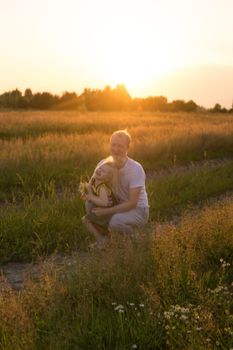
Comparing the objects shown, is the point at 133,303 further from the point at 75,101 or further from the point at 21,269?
the point at 75,101

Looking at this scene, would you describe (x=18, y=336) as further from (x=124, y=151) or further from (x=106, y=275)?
(x=124, y=151)

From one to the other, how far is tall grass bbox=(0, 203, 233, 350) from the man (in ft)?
3.01

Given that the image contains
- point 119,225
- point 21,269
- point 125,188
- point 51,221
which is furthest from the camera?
point 51,221

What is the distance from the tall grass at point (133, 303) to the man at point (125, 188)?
0.92 meters

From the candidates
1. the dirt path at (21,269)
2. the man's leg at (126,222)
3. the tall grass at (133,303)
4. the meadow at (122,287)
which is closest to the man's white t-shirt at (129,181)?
the man's leg at (126,222)

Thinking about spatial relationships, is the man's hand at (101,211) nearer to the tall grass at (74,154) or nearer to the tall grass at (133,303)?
the tall grass at (133,303)

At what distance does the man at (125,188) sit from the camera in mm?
6602

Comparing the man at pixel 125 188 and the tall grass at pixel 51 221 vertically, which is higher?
the man at pixel 125 188

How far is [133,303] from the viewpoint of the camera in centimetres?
435

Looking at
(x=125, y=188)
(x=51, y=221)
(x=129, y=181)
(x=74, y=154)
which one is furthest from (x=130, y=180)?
(x=74, y=154)

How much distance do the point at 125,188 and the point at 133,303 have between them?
2.63 m

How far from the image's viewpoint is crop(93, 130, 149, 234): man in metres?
6.60

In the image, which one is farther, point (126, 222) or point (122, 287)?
point (126, 222)

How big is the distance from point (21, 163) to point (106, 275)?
7.65m
